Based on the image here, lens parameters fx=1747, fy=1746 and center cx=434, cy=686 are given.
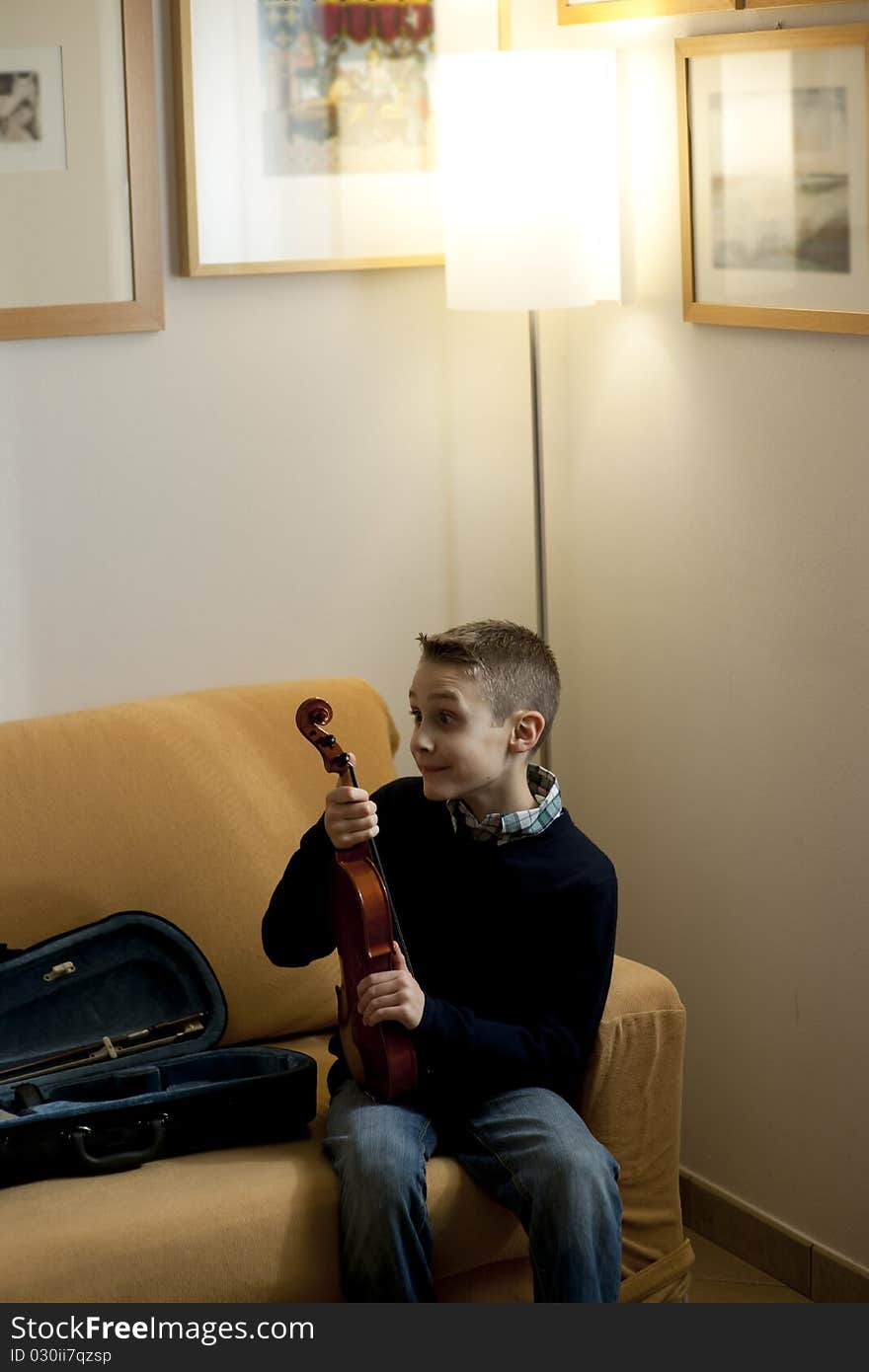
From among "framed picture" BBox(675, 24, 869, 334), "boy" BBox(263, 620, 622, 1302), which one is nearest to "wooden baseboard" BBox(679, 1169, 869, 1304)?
"boy" BBox(263, 620, 622, 1302)

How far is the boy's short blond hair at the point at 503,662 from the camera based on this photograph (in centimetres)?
212

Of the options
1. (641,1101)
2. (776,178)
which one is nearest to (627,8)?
(776,178)

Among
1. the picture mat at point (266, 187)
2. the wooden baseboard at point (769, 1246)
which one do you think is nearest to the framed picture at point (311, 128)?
the picture mat at point (266, 187)

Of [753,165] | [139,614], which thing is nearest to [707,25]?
[753,165]

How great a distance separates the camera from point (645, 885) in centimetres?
285

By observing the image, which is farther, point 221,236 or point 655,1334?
point 221,236

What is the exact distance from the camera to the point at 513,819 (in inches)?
84.1

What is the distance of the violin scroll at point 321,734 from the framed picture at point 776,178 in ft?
2.87

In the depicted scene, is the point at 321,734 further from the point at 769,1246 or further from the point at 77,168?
the point at 769,1246

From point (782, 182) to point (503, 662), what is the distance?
794 mm

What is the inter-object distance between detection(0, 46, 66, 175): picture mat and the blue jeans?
1.40m

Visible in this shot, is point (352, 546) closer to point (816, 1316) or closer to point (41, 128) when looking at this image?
point (41, 128)

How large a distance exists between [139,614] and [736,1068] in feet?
3.76

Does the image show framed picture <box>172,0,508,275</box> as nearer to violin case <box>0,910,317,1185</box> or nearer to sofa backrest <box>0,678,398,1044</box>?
sofa backrest <box>0,678,398,1044</box>
